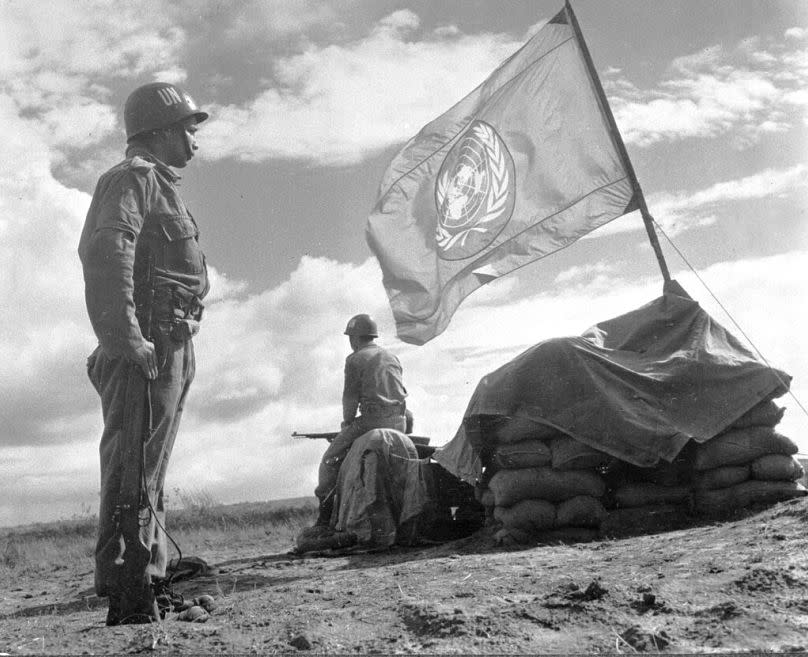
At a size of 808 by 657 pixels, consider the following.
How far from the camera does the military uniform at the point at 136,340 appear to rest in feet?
12.9

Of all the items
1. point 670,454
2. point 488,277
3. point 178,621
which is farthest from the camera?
point 488,277

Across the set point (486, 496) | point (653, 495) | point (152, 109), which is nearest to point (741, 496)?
point (653, 495)

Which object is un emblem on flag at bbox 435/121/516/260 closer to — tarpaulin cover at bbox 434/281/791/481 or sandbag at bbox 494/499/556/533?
tarpaulin cover at bbox 434/281/791/481

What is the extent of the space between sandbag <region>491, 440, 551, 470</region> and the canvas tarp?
1343 mm

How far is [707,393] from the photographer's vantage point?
6.62 meters

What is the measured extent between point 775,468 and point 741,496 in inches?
12.9

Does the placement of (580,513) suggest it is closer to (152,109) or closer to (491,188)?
(491,188)

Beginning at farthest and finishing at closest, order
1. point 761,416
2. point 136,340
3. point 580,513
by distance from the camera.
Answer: point 761,416
point 580,513
point 136,340

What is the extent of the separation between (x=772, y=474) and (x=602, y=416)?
1268 millimetres

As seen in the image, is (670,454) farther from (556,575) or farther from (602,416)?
(556,575)

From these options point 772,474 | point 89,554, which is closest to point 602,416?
point 772,474

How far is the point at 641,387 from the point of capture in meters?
6.68

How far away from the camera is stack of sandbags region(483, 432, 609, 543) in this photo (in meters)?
6.46

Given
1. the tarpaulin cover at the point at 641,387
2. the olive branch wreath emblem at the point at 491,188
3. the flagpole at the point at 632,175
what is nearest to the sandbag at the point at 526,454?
the tarpaulin cover at the point at 641,387
